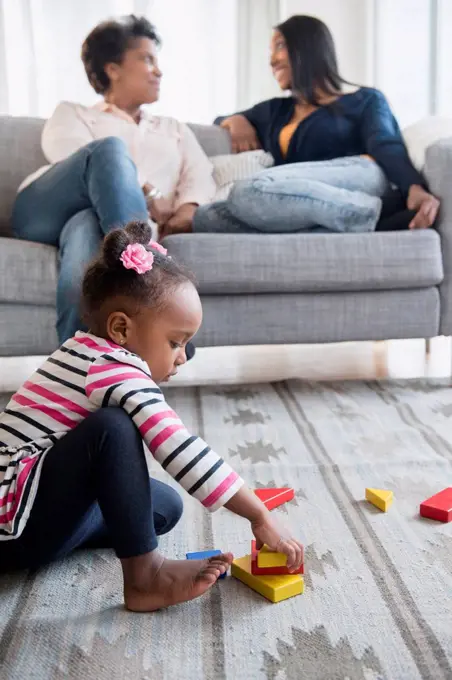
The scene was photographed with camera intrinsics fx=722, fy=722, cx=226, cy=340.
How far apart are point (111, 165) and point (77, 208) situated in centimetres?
16

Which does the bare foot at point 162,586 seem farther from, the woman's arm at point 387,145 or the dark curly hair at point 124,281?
the woman's arm at point 387,145

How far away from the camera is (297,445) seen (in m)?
1.45

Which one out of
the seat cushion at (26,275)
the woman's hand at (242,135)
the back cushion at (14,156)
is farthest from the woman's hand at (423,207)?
the back cushion at (14,156)

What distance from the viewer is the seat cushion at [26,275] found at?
173cm

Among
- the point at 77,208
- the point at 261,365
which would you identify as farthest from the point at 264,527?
the point at 261,365

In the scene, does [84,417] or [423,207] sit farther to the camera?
[423,207]

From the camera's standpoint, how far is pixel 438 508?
109cm

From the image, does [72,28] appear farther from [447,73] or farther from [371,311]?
[371,311]

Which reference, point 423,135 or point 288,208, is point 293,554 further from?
point 423,135

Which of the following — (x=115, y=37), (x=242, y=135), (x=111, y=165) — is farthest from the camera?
(x=242, y=135)

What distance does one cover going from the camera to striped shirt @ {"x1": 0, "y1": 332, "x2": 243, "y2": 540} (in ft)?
2.70

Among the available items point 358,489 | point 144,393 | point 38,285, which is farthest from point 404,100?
point 144,393

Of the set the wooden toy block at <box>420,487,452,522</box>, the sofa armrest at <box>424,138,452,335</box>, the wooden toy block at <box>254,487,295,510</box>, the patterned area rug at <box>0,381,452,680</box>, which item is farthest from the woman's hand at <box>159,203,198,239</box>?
the wooden toy block at <box>420,487,452,522</box>

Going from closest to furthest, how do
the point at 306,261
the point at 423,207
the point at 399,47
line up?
the point at 306,261 → the point at 423,207 → the point at 399,47
